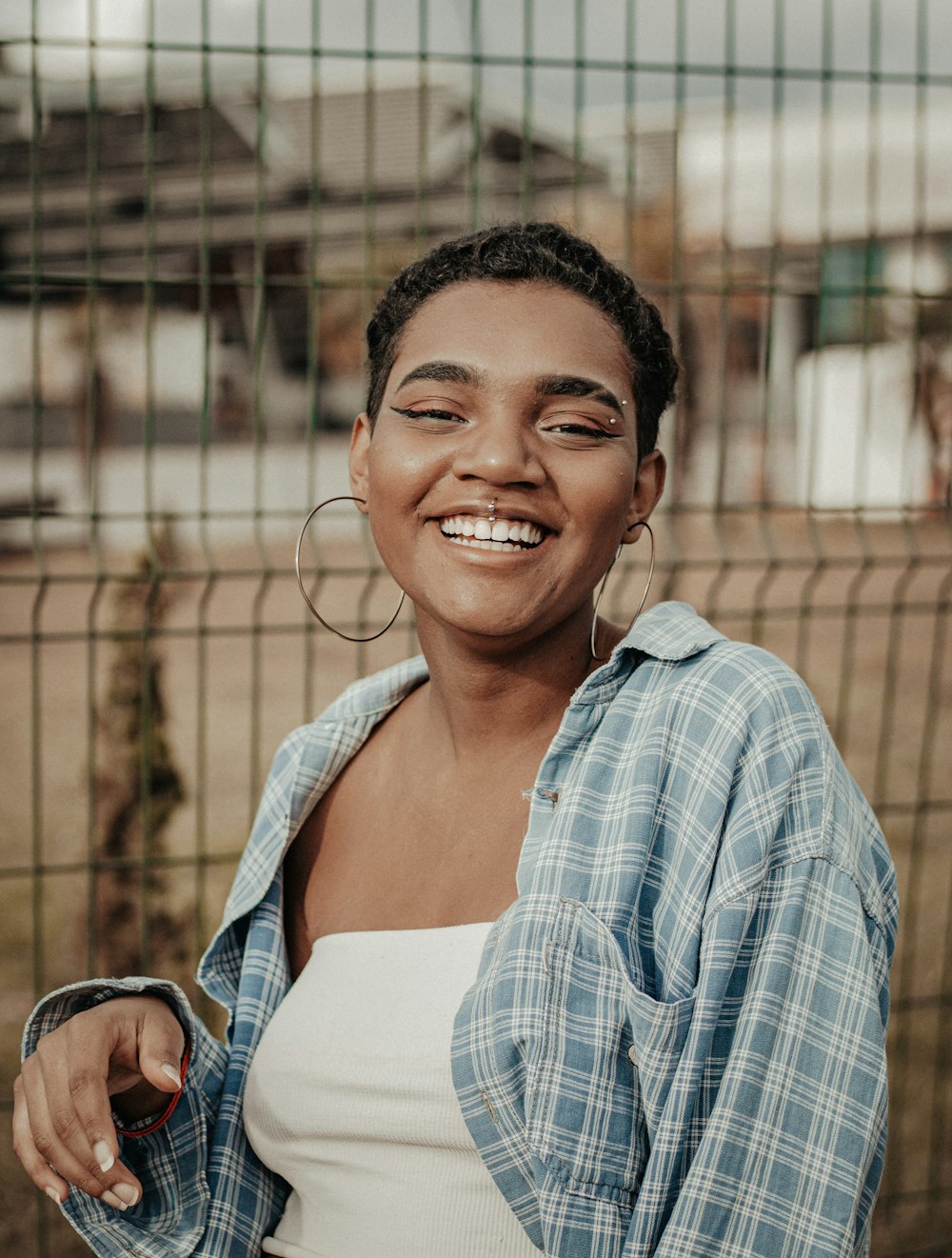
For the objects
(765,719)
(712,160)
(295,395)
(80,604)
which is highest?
(712,160)

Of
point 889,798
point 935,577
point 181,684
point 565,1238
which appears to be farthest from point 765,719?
point 935,577

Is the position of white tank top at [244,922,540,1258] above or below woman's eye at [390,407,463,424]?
below

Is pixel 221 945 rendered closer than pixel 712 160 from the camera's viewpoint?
Yes

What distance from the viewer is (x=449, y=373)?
5.57 feet

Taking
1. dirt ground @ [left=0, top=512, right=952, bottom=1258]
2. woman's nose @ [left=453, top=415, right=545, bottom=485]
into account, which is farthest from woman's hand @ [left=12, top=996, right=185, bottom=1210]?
dirt ground @ [left=0, top=512, right=952, bottom=1258]

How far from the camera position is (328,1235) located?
5.48ft

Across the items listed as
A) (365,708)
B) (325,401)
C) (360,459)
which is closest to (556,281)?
(360,459)

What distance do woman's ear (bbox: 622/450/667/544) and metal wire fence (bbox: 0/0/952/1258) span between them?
457 mm

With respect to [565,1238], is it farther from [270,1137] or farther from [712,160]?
[712,160]

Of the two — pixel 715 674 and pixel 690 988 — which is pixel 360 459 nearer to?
pixel 715 674

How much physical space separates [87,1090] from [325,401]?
1587cm

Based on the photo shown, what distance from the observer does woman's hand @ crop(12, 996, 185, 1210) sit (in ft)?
4.94

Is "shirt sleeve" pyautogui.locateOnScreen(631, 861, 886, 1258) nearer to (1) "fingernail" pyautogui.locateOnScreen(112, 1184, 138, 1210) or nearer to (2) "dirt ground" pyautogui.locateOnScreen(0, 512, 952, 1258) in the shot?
(1) "fingernail" pyautogui.locateOnScreen(112, 1184, 138, 1210)

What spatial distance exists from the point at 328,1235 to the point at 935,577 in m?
9.68
